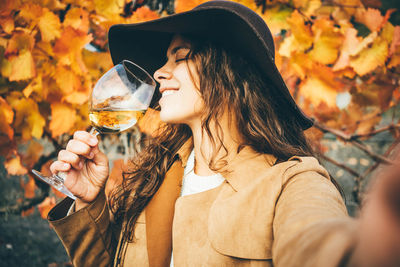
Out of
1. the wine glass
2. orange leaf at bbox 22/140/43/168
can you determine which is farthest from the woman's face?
orange leaf at bbox 22/140/43/168

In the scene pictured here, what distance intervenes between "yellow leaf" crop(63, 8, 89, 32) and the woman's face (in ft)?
2.26

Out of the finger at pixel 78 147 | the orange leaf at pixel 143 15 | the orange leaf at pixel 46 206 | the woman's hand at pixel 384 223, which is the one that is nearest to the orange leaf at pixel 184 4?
the orange leaf at pixel 143 15

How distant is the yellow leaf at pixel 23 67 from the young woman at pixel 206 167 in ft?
1.65

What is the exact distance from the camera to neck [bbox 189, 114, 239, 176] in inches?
56.7

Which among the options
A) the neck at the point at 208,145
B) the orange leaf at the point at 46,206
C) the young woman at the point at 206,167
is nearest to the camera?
the young woman at the point at 206,167

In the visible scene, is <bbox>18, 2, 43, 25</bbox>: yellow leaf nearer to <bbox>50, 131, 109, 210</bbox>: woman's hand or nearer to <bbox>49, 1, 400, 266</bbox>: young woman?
<bbox>49, 1, 400, 266</bbox>: young woman

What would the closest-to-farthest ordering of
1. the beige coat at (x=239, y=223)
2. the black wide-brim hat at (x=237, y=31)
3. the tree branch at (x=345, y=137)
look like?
the beige coat at (x=239, y=223) → the black wide-brim hat at (x=237, y=31) → the tree branch at (x=345, y=137)

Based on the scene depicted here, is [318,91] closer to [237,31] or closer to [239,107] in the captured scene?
[239,107]

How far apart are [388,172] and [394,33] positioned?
1692 mm

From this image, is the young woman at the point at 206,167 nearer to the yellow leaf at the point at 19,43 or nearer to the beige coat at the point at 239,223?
the beige coat at the point at 239,223

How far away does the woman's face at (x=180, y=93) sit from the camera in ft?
4.51

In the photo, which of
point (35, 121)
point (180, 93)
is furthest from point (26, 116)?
point (180, 93)

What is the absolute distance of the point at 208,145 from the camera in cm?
150

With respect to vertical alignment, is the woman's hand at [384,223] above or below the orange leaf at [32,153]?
above
